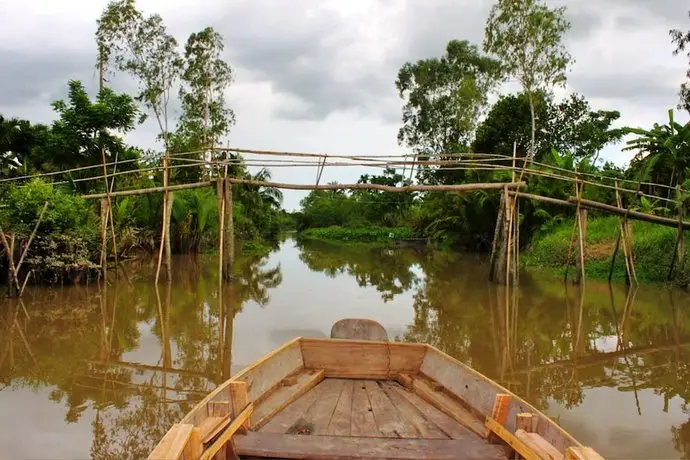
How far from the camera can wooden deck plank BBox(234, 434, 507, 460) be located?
301cm

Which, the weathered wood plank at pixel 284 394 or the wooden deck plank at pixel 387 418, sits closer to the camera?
the wooden deck plank at pixel 387 418

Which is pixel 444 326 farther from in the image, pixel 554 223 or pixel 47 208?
pixel 554 223

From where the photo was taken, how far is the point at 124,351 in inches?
272

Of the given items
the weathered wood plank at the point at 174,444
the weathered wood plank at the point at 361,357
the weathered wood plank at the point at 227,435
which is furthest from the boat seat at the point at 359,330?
the weathered wood plank at the point at 174,444

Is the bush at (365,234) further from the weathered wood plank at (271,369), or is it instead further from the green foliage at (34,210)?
the weathered wood plank at (271,369)

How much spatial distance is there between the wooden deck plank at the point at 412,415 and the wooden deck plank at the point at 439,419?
27mm

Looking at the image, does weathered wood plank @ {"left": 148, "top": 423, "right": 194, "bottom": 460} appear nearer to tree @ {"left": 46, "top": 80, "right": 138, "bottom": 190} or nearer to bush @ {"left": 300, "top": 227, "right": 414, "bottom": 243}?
tree @ {"left": 46, "top": 80, "right": 138, "bottom": 190}

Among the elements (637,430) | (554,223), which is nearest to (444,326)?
(637,430)

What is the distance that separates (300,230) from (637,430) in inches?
1720

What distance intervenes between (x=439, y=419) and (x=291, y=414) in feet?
3.09

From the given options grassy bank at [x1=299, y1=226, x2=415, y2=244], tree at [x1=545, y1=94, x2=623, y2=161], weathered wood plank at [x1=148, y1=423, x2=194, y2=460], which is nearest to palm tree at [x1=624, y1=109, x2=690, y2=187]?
tree at [x1=545, y1=94, x2=623, y2=161]

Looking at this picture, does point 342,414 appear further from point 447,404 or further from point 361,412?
point 447,404

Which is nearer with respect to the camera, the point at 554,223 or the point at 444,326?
the point at 444,326

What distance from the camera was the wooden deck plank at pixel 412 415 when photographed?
347 centimetres
